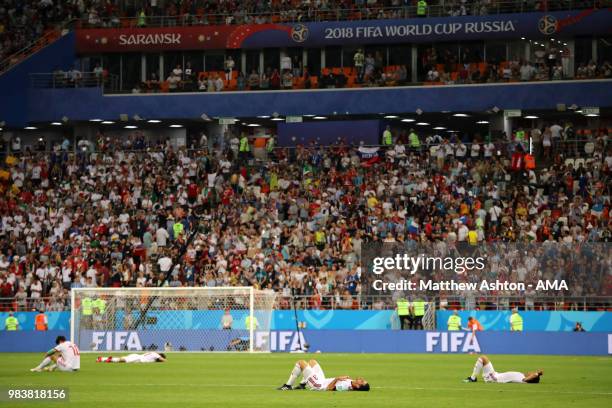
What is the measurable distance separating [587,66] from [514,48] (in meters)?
3.92

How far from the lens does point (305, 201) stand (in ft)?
177

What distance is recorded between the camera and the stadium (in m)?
36.9

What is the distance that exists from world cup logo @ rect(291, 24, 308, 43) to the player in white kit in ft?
109

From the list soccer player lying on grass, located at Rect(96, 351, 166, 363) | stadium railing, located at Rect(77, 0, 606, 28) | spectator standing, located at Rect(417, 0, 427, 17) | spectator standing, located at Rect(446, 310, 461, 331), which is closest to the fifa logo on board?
stadium railing, located at Rect(77, 0, 606, 28)

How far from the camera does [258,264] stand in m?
49.2

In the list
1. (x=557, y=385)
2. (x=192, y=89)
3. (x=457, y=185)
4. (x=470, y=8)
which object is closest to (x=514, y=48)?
(x=470, y=8)

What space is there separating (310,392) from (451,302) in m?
19.1

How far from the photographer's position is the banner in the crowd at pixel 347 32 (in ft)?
193

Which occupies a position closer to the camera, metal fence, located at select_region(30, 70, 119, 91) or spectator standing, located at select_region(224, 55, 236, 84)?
spectator standing, located at select_region(224, 55, 236, 84)

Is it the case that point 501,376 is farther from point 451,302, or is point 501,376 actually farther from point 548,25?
point 548,25

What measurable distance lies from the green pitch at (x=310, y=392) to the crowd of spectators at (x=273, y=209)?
8.82m

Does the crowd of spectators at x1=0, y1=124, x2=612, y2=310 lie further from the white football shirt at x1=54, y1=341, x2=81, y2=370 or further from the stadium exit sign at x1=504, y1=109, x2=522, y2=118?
the white football shirt at x1=54, y1=341, x2=81, y2=370

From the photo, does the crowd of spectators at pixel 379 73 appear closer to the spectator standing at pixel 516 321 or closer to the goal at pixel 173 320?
the spectator standing at pixel 516 321

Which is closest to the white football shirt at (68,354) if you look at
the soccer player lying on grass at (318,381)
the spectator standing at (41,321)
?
the soccer player lying on grass at (318,381)
